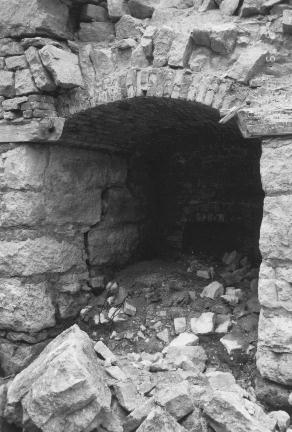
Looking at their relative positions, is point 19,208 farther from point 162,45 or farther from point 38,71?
point 162,45

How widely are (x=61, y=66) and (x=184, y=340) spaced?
2.04 metres

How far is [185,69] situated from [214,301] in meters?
1.71

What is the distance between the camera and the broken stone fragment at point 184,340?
3387 millimetres

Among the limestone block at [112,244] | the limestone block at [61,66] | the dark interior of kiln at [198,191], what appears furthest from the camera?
the dark interior of kiln at [198,191]

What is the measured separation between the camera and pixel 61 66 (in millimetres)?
3410

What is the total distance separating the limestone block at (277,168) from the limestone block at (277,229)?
6cm

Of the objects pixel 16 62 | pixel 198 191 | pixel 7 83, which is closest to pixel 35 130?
pixel 7 83

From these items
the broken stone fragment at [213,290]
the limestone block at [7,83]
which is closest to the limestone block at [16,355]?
the broken stone fragment at [213,290]

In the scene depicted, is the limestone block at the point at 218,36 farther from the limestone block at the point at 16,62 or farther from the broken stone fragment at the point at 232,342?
the broken stone fragment at the point at 232,342

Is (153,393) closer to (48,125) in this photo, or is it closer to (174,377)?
(174,377)

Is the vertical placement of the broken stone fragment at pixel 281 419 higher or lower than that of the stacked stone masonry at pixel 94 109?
lower

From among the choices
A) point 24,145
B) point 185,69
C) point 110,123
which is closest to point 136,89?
point 185,69

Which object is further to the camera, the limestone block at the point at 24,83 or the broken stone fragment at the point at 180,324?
the broken stone fragment at the point at 180,324

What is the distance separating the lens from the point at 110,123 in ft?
12.5
